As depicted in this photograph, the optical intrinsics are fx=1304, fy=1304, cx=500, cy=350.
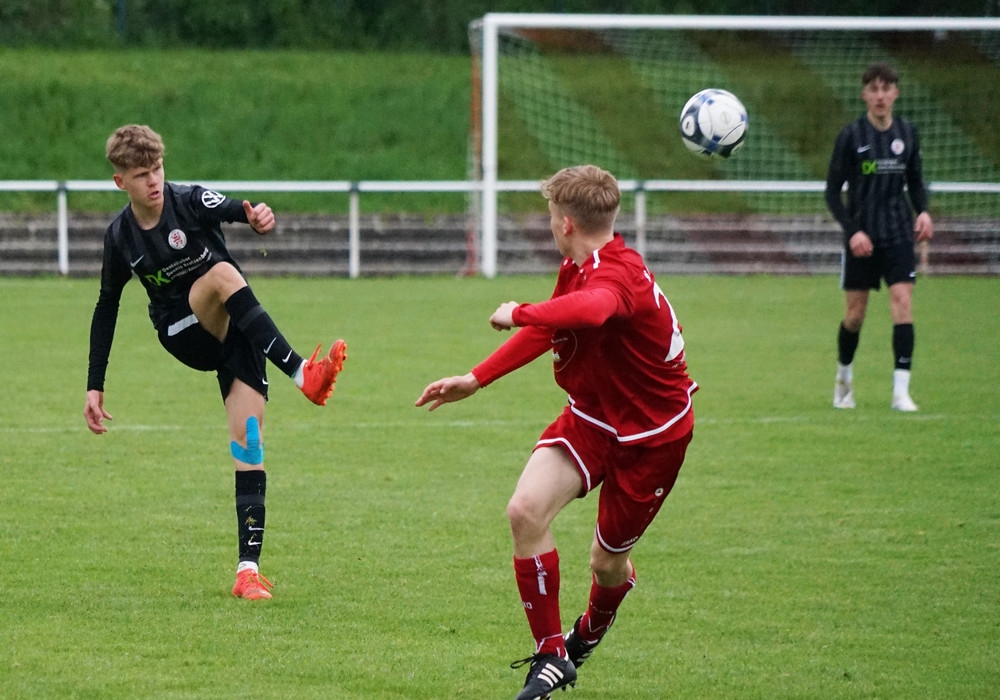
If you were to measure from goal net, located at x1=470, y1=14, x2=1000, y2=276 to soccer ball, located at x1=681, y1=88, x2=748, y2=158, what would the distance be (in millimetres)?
11273

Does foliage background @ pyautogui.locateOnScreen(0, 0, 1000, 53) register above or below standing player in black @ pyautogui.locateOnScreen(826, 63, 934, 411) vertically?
above

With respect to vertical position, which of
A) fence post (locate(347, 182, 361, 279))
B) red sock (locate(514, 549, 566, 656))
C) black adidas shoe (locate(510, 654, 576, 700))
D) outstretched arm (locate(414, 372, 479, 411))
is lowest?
fence post (locate(347, 182, 361, 279))

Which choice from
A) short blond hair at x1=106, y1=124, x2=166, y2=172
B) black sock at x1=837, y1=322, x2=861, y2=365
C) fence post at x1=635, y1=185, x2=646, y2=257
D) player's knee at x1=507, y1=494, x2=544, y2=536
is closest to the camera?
player's knee at x1=507, y1=494, x2=544, y2=536

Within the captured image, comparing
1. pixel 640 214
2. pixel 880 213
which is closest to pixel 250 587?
pixel 880 213

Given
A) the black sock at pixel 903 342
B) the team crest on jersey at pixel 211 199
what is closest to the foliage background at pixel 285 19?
the black sock at pixel 903 342

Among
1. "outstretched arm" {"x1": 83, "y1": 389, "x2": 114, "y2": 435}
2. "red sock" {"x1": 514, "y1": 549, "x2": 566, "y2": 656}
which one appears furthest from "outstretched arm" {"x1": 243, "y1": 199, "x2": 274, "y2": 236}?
"red sock" {"x1": 514, "y1": 549, "x2": 566, "y2": 656}

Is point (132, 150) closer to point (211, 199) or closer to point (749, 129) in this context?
point (211, 199)

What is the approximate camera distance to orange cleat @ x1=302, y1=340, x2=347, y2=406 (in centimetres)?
472

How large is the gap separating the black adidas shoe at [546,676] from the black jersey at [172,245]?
2070 millimetres

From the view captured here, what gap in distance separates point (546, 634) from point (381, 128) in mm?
20989

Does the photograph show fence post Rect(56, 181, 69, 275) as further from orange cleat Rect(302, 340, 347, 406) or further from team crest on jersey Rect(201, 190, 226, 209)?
orange cleat Rect(302, 340, 347, 406)

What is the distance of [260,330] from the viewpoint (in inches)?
197

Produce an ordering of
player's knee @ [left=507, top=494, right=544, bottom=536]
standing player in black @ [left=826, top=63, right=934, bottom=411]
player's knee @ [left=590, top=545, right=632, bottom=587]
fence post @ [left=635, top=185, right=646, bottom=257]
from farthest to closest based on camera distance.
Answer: fence post @ [left=635, top=185, right=646, bottom=257]
standing player in black @ [left=826, top=63, right=934, bottom=411]
player's knee @ [left=590, top=545, right=632, bottom=587]
player's knee @ [left=507, top=494, right=544, bottom=536]

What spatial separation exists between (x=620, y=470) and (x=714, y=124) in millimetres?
3188
